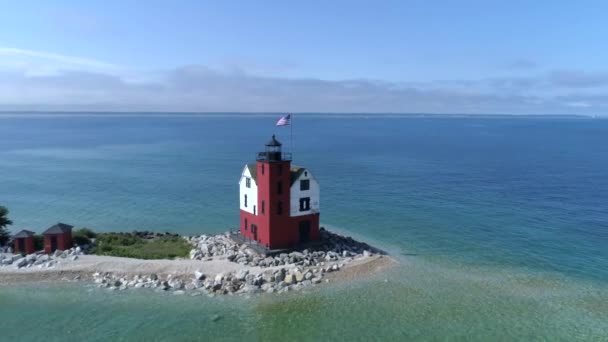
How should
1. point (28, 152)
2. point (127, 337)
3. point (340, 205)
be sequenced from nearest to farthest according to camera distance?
point (127, 337)
point (340, 205)
point (28, 152)

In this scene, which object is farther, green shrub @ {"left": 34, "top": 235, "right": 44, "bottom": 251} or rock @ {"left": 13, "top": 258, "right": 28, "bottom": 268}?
green shrub @ {"left": 34, "top": 235, "right": 44, "bottom": 251}

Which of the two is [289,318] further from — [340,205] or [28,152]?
[28,152]

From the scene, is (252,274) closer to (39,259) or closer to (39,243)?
(39,259)

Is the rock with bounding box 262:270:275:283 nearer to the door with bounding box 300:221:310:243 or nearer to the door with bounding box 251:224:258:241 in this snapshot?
the door with bounding box 251:224:258:241

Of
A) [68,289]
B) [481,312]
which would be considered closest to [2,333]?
[68,289]

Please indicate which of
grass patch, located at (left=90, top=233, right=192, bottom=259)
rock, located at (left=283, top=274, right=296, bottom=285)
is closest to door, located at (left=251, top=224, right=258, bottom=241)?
grass patch, located at (left=90, top=233, right=192, bottom=259)

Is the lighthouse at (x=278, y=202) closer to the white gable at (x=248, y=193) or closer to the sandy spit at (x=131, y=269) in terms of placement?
the white gable at (x=248, y=193)
